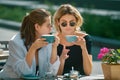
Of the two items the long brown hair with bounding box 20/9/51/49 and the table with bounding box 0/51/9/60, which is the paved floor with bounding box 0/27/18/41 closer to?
the table with bounding box 0/51/9/60

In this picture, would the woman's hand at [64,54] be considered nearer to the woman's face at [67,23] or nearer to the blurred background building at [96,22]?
the woman's face at [67,23]

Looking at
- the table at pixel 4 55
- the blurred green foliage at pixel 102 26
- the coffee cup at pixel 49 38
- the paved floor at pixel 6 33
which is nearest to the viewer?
the coffee cup at pixel 49 38

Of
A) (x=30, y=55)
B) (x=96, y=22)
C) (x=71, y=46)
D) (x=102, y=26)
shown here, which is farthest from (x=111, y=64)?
(x=96, y=22)

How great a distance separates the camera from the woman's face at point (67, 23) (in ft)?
16.9

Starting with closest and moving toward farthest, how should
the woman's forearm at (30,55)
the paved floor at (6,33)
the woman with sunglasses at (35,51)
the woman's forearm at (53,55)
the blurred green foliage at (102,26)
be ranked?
the woman's forearm at (30,55)
the woman with sunglasses at (35,51)
the woman's forearm at (53,55)
the blurred green foliage at (102,26)
the paved floor at (6,33)

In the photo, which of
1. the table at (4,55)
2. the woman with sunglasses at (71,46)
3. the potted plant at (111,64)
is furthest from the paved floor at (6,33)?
the potted plant at (111,64)

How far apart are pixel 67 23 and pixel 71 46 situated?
0.44 m

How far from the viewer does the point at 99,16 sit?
16.8 m

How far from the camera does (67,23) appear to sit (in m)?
5.14

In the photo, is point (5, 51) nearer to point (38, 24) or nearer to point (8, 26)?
point (38, 24)

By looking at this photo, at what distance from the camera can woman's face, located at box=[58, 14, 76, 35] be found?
5137 mm

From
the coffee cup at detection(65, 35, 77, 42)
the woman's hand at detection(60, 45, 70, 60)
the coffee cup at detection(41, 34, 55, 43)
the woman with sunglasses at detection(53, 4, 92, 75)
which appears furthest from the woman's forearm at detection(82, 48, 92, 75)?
the coffee cup at detection(41, 34, 55, 43)

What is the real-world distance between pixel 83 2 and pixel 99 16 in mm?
5367

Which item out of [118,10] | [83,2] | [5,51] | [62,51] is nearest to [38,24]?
[62,51]
